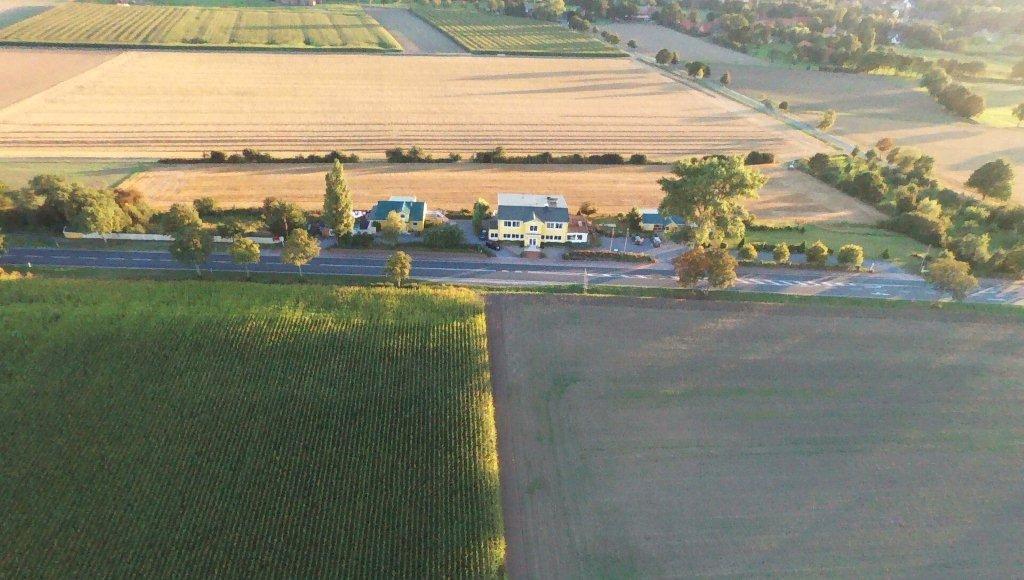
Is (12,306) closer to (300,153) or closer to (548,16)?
(300,153)

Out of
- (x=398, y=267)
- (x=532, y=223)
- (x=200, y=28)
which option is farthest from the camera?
(x=200, y=28)

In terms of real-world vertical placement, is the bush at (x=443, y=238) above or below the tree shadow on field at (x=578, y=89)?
below

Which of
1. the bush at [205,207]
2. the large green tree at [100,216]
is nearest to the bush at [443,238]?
the bush at [205,207]

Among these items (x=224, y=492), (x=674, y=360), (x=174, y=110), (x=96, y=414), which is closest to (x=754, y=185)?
(x=674, y=360)

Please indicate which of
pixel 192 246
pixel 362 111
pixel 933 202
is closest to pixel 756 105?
pixel 933 202

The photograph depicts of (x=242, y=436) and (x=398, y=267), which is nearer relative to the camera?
(x=242, y=436)

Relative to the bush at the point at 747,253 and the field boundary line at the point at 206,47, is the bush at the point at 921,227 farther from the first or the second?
the field boundary line at the point at 206,47

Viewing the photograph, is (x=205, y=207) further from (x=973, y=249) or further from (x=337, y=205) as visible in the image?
(x=973, y=249)

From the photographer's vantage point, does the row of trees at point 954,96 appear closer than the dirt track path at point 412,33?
Yes
